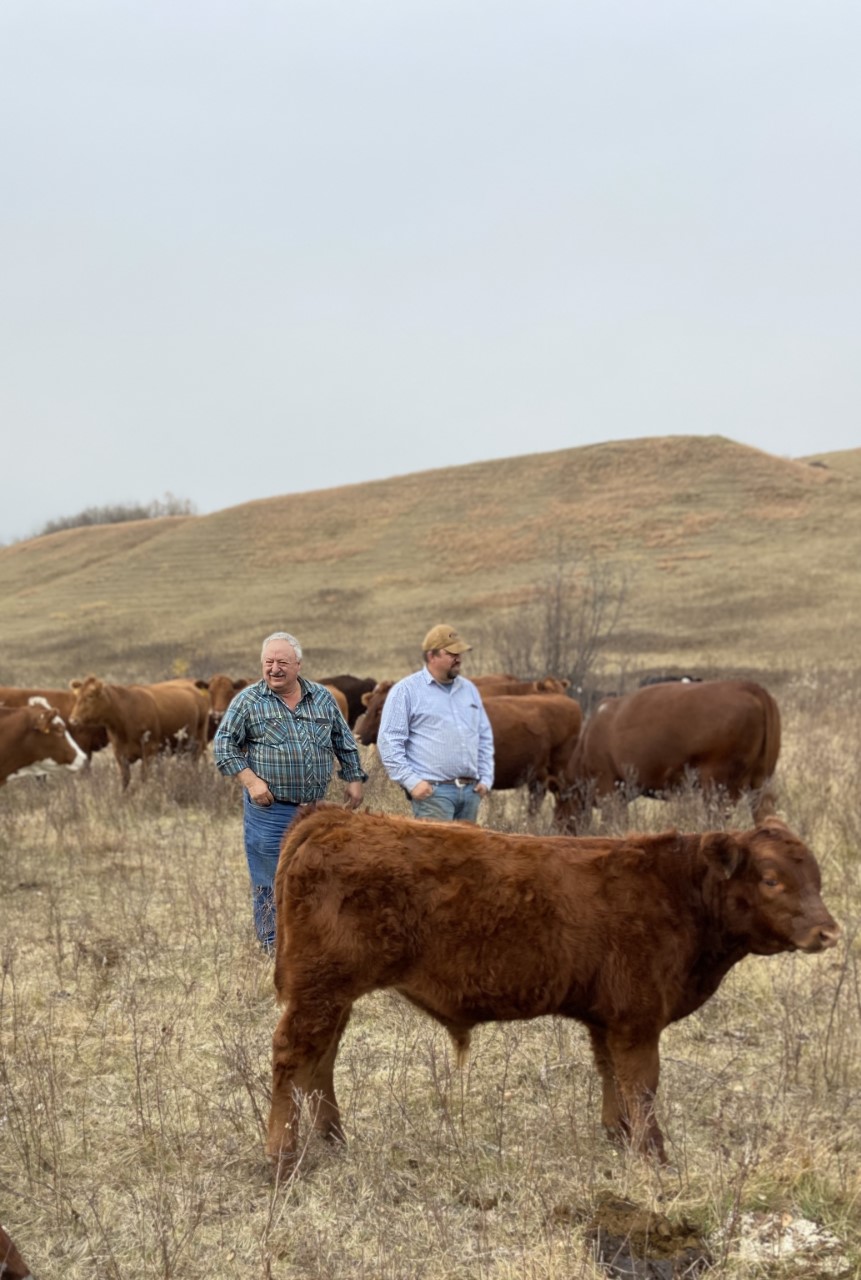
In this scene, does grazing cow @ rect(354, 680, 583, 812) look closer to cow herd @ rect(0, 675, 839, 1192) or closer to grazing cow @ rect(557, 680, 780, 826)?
grazing cow @ rect(557, 680, 780, 826)

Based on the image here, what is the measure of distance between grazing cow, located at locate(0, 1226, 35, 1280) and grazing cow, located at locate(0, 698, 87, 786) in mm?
8445

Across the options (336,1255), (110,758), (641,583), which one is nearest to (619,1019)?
(336,1255)

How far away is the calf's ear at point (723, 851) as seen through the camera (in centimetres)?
436

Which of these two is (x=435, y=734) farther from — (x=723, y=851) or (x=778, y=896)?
(x=778, y=896)

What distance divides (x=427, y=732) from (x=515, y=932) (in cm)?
264

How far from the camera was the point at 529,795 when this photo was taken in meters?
11.4

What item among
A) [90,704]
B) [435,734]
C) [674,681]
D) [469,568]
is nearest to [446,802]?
[435,734]

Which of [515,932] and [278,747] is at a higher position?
[278,747]

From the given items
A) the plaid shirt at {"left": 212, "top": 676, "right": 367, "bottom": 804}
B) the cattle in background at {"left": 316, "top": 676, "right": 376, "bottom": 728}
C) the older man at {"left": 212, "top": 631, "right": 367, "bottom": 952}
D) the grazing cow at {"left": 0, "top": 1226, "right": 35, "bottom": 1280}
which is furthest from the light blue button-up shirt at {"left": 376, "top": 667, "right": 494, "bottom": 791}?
the cattle in background at {"left": 316, "top": 676, "right": 376, "bottom": 728}

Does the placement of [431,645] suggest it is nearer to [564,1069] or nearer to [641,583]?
[564,1069]

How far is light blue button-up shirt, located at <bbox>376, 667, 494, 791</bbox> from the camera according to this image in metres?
6.73

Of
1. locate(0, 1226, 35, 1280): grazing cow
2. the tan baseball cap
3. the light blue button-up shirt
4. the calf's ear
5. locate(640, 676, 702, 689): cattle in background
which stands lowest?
locate(0, 1226, 35, 1280): grazing cow

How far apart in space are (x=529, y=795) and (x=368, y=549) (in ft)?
167

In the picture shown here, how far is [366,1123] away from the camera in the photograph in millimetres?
4684
